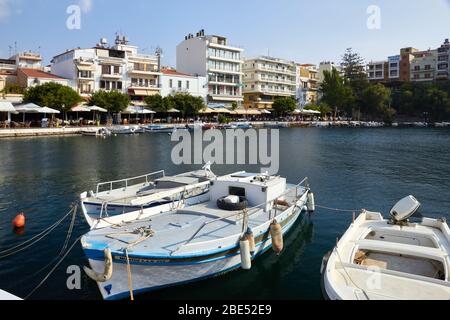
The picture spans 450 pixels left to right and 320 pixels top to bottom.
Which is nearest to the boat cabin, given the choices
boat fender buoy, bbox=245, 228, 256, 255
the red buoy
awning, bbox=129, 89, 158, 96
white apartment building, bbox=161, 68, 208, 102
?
boat fender buoy, bbox=245, 228, 256, 255

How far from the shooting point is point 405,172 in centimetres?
3241

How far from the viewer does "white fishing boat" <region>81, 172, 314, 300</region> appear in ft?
34.8

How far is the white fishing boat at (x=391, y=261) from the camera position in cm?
881

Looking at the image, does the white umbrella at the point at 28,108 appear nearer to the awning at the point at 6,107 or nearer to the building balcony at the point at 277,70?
the awning at the point at 6,107

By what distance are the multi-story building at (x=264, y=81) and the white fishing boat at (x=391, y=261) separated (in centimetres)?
9080

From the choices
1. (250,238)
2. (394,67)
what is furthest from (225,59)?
(250,238)

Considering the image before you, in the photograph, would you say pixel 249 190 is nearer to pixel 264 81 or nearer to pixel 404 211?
pixel 404 211

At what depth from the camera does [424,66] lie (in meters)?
125

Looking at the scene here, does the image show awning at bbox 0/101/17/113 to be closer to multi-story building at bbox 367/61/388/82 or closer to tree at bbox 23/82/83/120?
tree at bbox 23/82/83/120

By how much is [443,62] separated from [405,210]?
129m

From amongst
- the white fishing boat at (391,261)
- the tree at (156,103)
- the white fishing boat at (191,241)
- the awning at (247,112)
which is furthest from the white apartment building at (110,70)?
the white fishing boat at (391,261)

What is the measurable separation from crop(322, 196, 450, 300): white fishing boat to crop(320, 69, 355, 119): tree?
10296 cm

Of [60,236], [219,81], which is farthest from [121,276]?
[219,81]

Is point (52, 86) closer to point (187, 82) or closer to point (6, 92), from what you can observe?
point (6, 92)
